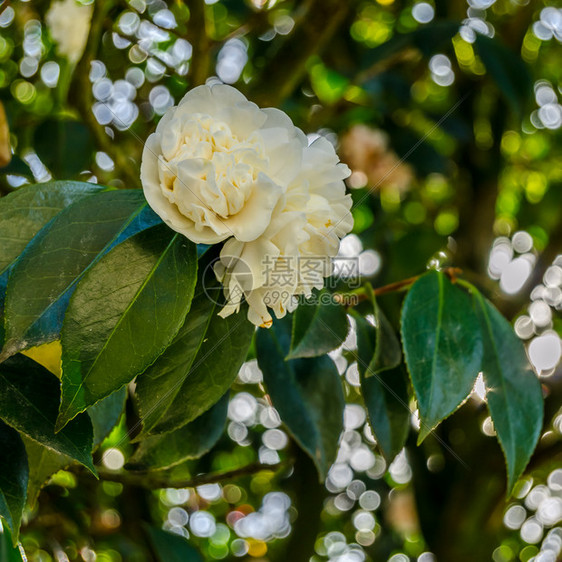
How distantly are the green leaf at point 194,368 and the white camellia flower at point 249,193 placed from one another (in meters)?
0.03

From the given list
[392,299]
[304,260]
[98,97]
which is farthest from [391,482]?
[304,260]

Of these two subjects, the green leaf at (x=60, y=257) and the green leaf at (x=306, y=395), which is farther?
the green leaf at (x=306, y=395)

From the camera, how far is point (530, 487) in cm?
178

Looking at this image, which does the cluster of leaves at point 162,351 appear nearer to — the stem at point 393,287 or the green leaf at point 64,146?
the stem at point 393,287

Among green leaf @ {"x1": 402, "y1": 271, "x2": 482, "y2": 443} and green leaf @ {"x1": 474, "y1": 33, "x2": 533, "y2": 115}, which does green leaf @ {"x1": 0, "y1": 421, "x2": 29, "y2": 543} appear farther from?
green leaf @ {"x1": 474, "y1": 33, "x2": 533, "y2": 115}

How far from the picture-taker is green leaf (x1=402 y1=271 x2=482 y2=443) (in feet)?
1.90

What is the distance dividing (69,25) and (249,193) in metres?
0.96

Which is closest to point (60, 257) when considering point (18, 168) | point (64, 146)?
point (18, 168)

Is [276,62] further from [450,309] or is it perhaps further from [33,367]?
[33,367]

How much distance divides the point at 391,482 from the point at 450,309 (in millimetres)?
1536

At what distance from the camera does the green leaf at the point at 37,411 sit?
1.62 feet

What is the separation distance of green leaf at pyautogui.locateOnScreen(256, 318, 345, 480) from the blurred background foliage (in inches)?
5.1

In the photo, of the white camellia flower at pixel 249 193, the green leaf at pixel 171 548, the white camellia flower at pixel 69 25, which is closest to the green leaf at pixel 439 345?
the white camellia flower at pixel 249 193

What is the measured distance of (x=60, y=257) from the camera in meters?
0.49
